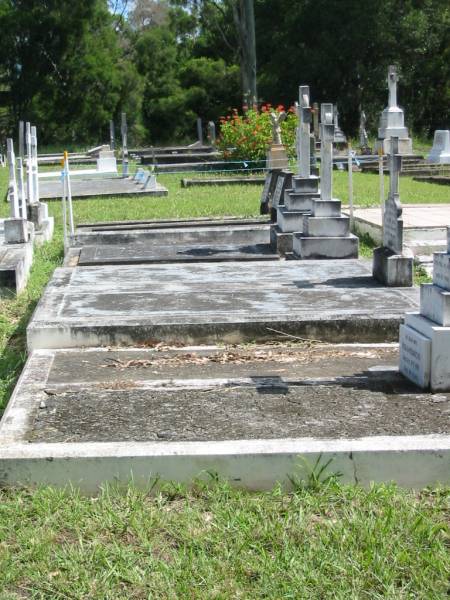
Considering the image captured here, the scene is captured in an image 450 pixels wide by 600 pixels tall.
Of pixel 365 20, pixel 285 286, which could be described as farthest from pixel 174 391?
pixel 365 20

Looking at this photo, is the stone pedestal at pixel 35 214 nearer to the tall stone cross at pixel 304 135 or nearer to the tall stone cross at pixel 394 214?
the tall stone cross at pixel 304 135

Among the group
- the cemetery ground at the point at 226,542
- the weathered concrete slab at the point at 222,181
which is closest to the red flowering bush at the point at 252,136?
the weathered concrete slab at the point at 222,181

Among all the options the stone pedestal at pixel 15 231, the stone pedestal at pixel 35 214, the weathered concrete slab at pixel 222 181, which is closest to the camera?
the stone pedestal at pixel 15 231

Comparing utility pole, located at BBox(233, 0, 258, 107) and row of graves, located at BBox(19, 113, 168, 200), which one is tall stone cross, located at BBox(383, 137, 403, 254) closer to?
row of graves, located at BBox(19, 113, 168, 200)

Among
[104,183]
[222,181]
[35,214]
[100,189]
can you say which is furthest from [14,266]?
[104,183]

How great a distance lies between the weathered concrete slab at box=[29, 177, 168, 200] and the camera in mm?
17516

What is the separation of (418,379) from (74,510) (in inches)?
75.4

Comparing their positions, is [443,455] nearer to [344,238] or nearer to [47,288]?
[47,288]

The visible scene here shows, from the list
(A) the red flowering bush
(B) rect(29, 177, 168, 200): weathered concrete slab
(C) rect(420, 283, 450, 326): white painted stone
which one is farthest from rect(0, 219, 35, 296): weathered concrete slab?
(A) the red flowering bush

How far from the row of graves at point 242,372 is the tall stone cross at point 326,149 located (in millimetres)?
29

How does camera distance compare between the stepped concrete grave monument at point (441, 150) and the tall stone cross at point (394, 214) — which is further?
the stepped concrete grave monument at point (441, 150)

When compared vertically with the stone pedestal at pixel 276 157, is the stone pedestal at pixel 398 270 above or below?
below

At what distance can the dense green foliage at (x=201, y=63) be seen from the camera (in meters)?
35.1

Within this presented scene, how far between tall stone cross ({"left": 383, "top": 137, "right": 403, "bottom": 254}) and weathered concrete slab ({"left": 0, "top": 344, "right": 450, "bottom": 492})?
1816 mm
